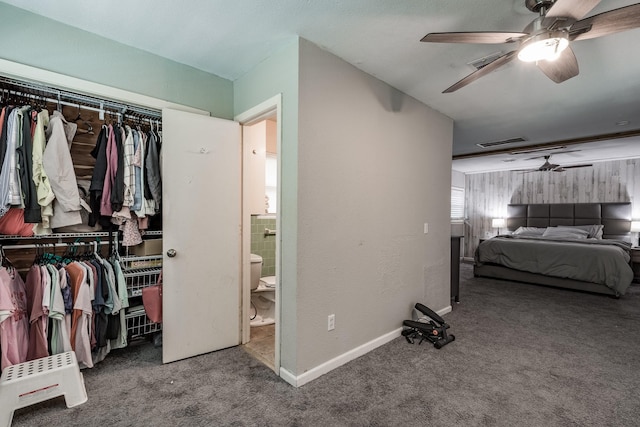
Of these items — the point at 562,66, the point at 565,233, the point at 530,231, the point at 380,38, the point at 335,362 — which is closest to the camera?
the point at 562,66

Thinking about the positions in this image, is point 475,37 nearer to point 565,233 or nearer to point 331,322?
point 331,322

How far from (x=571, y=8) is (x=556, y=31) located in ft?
0.54

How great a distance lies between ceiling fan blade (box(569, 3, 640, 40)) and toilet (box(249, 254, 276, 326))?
287 cm

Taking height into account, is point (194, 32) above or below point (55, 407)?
above

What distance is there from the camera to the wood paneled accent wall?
5.96 metres

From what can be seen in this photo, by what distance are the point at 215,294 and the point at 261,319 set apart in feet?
2.98

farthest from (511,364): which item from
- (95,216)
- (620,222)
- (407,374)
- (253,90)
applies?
(620,222)

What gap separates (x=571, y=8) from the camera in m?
1.38

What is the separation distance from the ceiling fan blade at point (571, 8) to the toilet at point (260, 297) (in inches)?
110

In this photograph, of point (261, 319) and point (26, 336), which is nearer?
point (26, 336)

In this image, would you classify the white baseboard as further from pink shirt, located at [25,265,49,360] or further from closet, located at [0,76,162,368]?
pink shirt, located at [25,265,49,360]

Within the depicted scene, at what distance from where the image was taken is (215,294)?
2.54 m

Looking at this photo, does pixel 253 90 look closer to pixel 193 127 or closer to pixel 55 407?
pixel 193 127

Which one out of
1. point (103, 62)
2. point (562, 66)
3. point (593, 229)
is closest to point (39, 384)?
point (103, 62)
